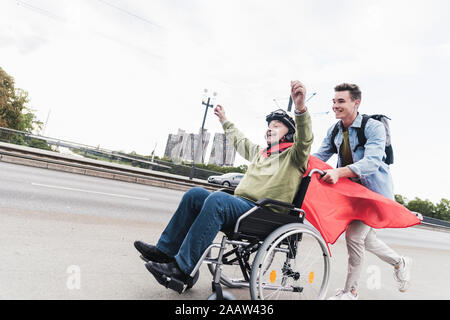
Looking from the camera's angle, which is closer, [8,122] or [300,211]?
[300,211]

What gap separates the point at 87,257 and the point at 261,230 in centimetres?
170

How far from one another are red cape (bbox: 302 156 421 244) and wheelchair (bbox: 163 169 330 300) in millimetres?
134

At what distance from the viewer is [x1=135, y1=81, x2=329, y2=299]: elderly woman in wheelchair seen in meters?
2.05

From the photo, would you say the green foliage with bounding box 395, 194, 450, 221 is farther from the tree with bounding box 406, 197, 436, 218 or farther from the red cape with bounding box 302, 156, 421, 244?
the red cape with bounding box 302, 156, 421, 244

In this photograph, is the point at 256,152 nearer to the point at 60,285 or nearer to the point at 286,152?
the point at 286,152

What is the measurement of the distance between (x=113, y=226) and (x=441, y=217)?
3041cm

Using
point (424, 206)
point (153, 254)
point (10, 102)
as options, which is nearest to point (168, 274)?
point (153, 254)

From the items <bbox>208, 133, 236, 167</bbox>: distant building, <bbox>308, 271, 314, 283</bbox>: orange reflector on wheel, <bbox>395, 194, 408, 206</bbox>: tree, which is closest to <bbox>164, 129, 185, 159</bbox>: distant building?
<bbox>208, 133, 236, 167</bbox>: distant building

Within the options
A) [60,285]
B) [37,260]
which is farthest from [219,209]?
[37,260]

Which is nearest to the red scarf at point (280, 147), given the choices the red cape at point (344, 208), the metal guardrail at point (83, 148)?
the red cape at point (344, 208)

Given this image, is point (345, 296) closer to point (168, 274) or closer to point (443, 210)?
point (168, 274)

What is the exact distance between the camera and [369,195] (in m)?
2.46

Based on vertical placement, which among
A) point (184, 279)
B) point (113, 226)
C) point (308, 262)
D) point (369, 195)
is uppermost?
point (369, 195)

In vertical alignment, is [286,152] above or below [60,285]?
above
